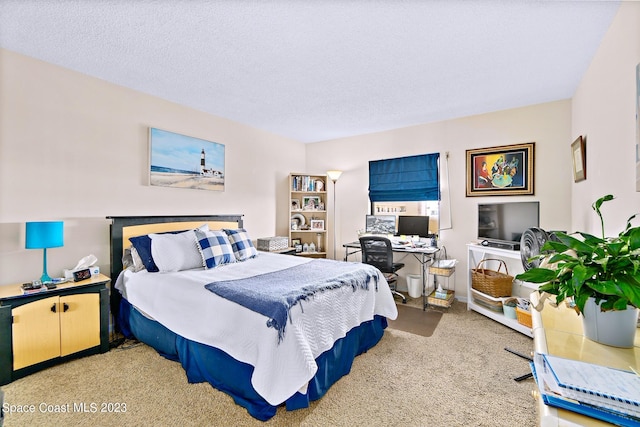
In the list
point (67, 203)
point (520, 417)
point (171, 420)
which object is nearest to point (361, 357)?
point (520, 417)

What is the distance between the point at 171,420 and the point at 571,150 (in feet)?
14.3

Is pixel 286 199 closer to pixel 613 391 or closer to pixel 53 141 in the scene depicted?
pixel 53 141

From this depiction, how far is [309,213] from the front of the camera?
16.9 feet

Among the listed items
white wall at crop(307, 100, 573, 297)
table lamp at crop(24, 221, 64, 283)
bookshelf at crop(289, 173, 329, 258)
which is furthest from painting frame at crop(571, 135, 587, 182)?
table lamp at crop(24, 221, 64, 283)

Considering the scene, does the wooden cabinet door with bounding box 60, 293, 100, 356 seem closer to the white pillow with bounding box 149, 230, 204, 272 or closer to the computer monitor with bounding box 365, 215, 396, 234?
the white pillow with bounding box 149, 230, 204, 272

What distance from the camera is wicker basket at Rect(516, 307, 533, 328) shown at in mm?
2773

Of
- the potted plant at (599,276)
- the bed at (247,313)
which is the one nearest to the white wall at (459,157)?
the bed at (247,313)

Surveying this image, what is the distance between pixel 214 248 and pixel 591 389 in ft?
9.05

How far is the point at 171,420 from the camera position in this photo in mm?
1717

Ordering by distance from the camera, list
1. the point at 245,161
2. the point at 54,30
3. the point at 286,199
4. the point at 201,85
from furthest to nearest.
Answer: the point at 286,199
the point at 245,161
the point at 201,85
the point at 54,30

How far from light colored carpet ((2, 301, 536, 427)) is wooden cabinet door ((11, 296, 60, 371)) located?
14 cm

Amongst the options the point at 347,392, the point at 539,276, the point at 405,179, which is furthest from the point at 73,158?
the point at 405,179

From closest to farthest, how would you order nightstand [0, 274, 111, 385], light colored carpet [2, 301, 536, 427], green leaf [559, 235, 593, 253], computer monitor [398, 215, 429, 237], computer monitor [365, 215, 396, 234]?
green leaf [559, 235, 593, 253], light colored carpet [2, 301, 536, 427], nightstand [0, 274, 111, 385], computer monitor [398, 215, 429, 237], computer monitor [365, 215, 396, 234]

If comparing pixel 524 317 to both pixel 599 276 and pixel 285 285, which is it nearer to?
pixel 599 276
